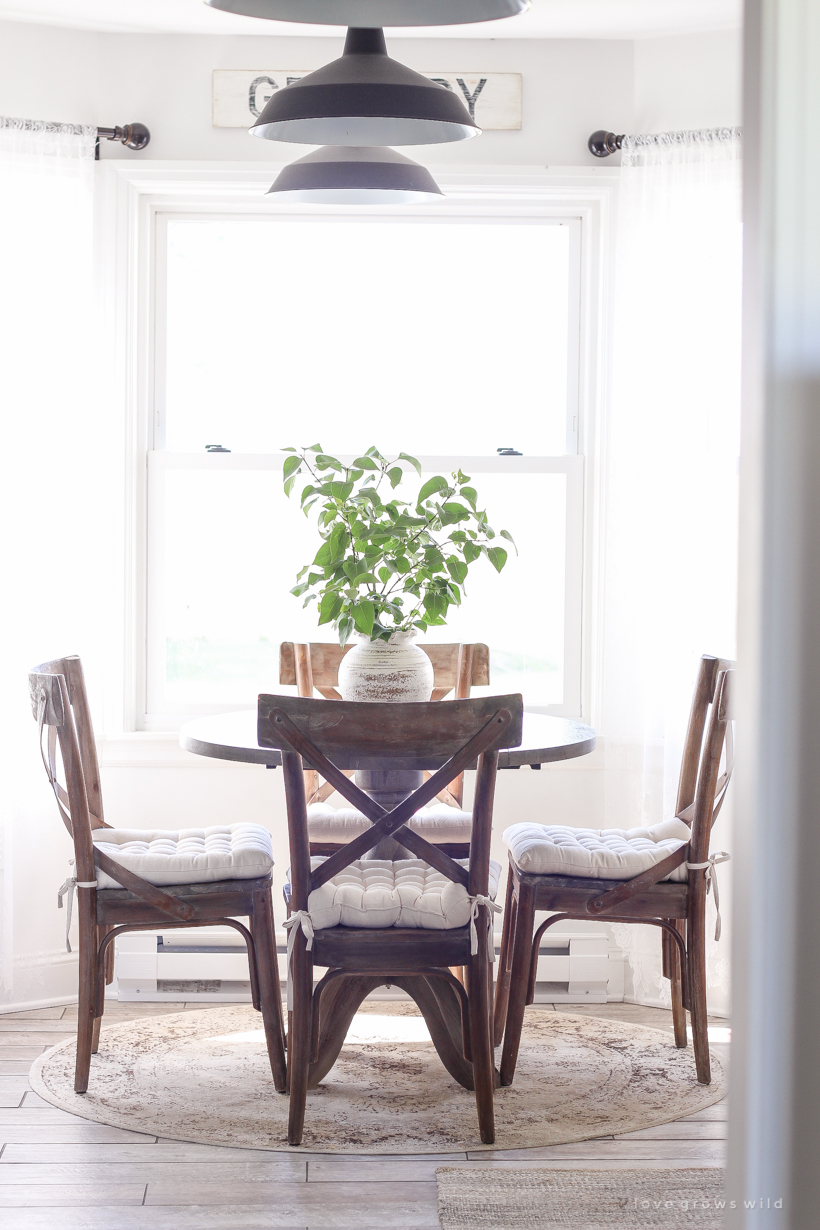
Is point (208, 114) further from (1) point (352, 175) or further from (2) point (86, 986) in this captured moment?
(2) point (86, 986)

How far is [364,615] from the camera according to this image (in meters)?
2.63

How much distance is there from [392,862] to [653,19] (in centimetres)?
251

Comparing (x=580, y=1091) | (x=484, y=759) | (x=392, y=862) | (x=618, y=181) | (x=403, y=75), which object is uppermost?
(x=618, y=181)

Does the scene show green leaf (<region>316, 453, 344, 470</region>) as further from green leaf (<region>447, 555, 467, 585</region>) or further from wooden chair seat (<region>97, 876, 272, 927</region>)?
wooden chair seat (<region>97, 876, 272, 927</region>)

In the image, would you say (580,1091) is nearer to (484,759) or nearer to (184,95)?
(484,759)

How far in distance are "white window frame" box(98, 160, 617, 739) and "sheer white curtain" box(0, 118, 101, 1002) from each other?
13 centimetres

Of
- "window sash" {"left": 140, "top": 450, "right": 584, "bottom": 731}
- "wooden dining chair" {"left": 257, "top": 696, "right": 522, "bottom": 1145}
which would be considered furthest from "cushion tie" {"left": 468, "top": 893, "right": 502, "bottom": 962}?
"window sash" {"left": 140, "top": 450, "right": 584, "bottom": 731}

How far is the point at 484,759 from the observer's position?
2289 millimetres

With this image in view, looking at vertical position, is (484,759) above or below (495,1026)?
above

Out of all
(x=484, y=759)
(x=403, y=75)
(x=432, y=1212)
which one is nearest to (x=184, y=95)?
(x=403, y=75)

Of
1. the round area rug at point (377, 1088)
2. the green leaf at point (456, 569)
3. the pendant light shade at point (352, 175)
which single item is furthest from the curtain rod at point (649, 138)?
the round area rug at point (377, 1088)

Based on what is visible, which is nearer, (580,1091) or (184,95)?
(580,1091)

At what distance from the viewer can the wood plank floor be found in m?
2.12

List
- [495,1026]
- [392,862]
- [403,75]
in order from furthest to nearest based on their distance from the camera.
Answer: [495,1026] → [392,862] → [403,75]
